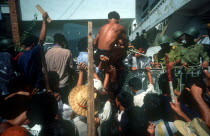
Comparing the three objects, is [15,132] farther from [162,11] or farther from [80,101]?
[162,11]

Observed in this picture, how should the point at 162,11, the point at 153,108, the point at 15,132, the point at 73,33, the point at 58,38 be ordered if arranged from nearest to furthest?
the point at 15,132
the point at 153,108
the point at 58,38
the point at 73,33
the point at 162,11

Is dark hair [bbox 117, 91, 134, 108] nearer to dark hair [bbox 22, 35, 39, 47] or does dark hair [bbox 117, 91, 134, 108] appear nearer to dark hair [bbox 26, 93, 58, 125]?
dark hair [bbox 26, 93, 58, 125]

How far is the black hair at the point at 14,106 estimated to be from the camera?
9.03 ft

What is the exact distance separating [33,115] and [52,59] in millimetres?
1491

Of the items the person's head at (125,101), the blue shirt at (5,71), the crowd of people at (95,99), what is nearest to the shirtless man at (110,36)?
the crowd of people at (95,99)

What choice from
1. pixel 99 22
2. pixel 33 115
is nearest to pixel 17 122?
pixel 33 115

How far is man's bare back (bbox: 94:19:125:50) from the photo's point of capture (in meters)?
3.77

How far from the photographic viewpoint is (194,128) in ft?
7.24

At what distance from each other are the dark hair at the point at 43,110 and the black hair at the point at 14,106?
43 centimetres

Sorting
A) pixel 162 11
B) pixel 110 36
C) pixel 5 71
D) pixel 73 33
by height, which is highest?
pixel 162 11

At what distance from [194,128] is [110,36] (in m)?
2.43

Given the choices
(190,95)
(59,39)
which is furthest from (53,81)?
(190,95)

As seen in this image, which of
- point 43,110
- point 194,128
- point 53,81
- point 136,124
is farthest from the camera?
point 53,81

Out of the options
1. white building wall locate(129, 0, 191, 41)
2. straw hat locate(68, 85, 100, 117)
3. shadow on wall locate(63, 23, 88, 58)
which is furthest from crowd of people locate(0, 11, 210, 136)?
white building wall locate(129, 0, 191, 41)
